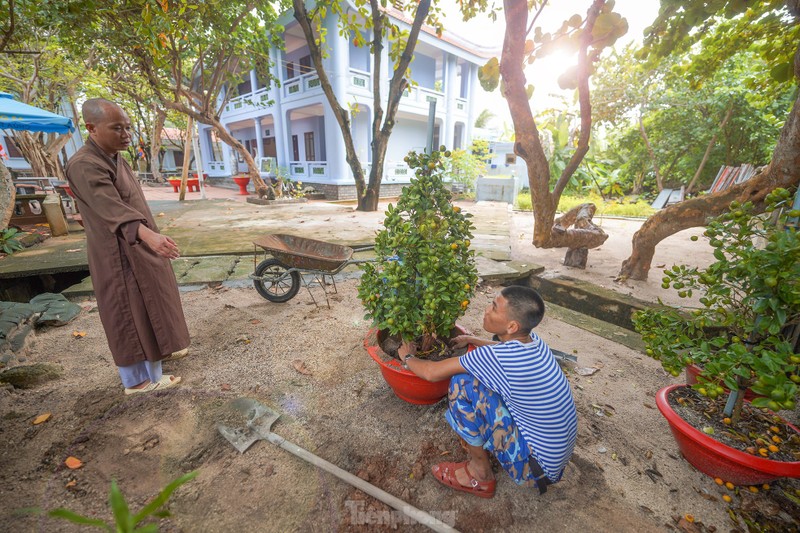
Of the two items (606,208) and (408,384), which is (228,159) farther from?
(408,384)

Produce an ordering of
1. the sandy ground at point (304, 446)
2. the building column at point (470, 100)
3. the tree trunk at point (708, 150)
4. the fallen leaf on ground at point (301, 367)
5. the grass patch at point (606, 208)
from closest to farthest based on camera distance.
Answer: the sandy ground at point (304, 446) → the fallen leaf on ground at point (301, 367) → the tree trunk at point (708, 150) → the grass patch at point (606, 208) → the building column at point (470, 100)

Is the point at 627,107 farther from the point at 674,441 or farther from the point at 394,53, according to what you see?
the point at 674,441

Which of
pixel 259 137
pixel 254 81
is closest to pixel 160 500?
pixel 259 137

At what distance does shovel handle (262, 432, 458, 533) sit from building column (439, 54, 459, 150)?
17.4 metres

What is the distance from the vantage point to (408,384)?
89.8 inches

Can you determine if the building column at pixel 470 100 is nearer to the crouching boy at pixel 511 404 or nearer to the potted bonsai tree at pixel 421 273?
the potted bonsai tree at pixel 421 273

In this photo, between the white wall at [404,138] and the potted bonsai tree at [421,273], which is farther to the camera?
Answer: the white wall at [404,138]

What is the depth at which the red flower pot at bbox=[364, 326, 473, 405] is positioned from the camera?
222cm

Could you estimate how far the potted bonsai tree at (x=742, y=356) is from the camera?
1490 millimetres

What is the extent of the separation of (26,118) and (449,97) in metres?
15.5

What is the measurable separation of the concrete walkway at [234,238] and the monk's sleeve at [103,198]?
173cm

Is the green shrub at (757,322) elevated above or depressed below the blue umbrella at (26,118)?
below

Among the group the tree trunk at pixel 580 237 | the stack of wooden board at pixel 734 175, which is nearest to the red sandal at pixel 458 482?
the tree trunk at pixel 580 237

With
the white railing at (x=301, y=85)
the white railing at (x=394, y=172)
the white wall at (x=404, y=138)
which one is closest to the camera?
the white railing at (x=301, y=85)
